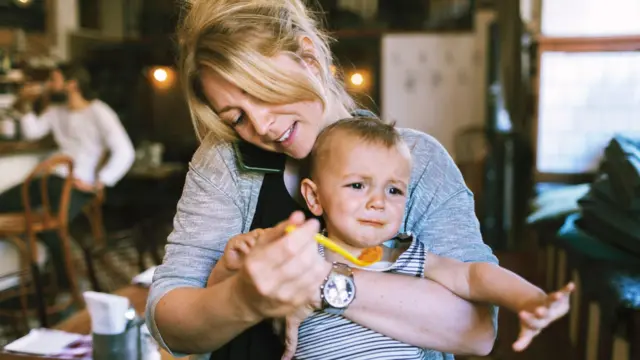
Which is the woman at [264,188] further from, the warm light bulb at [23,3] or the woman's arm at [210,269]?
the warm light bulb at [23,3]

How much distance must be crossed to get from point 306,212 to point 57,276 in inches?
119

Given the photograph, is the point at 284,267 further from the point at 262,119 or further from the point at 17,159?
the point at 17,159

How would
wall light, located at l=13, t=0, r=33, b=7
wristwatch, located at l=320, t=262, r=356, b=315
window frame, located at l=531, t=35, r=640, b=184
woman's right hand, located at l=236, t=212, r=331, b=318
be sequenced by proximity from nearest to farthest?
woman's right hand, located at l=236, t=212, r=331, b=318 → wristwatch, located at l=320, t=262, r=356, b=315 → window frame, located at l=531, t=35, r=640, b=184 → wall light, located at l=13, t=0, r=33, b=7

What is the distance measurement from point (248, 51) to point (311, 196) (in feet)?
0.77

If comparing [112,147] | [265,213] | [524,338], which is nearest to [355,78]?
[265,213]

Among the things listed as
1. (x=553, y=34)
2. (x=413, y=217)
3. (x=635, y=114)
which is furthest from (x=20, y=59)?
(x=413, y=217)

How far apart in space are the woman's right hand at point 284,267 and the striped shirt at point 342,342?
0.77 feet

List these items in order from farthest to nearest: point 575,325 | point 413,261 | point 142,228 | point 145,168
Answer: point 145,168 → point 142,228 → point 575,325 → point 413,261

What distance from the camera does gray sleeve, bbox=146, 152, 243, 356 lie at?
2.94ft

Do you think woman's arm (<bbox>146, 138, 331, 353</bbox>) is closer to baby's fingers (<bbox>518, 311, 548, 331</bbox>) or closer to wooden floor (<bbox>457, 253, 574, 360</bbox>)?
baby's fingers (<bbox>518, 311, 548, 331</bbox>)

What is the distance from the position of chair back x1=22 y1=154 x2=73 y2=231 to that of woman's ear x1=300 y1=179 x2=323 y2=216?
2557 mm

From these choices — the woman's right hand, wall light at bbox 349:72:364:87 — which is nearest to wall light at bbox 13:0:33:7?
wall light at bbox 349:72:364:87

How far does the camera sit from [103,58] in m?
6.46

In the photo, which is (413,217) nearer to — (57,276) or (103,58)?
(57,276)
